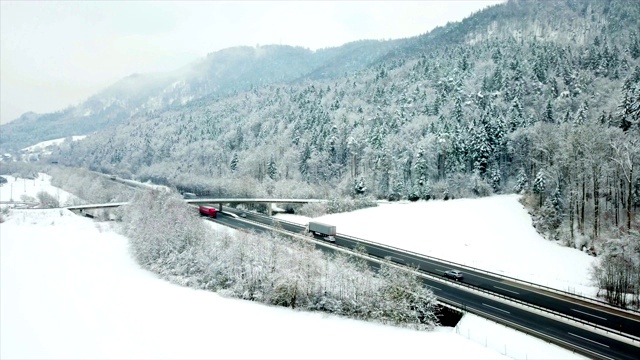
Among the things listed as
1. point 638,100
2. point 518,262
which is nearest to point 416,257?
point 518,262

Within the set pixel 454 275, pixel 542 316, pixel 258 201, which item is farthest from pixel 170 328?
pixel 258 201

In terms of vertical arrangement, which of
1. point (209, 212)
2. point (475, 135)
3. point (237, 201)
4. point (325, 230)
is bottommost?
point (325, 230)

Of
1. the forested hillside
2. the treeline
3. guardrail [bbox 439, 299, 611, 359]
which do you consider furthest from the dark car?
the forested hillside

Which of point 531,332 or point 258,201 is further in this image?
point 258,201

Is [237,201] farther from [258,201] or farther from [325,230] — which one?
[325,230]

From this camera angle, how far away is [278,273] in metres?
42.6

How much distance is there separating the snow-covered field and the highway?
8.58 ft

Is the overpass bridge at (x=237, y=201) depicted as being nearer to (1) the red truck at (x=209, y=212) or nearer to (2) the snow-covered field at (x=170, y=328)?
(1) the red truck at (x=209, y=212)

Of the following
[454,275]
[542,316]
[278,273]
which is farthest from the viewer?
[278,273]

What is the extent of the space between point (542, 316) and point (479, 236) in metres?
24.8

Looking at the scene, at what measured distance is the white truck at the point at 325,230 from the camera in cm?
6158

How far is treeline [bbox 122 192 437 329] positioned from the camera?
35.7 m

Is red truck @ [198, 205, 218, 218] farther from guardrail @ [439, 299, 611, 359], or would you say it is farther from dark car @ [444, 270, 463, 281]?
guardrail @ [439, 299, 611, 359]

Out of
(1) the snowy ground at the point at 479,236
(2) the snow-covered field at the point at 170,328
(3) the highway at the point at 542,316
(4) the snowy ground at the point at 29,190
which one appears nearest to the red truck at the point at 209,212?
(1) the snowy ground at the point at 479,236
